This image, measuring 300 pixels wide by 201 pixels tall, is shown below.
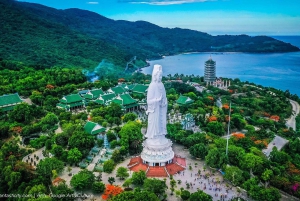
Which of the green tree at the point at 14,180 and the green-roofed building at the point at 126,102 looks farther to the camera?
the green-roofed building at the point at 126,102

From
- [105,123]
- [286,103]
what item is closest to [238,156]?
[105,123]

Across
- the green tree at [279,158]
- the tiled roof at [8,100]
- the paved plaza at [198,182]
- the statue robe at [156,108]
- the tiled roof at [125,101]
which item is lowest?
the paved plaza at [198,182]

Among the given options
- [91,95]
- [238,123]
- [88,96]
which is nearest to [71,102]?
[88,96]

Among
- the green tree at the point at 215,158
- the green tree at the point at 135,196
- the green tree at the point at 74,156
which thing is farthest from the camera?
the green tree at the point at 74,156

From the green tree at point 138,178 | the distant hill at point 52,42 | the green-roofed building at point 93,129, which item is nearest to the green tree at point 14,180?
the green tree at point 138,178

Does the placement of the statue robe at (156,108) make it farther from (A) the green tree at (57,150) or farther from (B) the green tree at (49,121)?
(B) the green tree at (49,121)

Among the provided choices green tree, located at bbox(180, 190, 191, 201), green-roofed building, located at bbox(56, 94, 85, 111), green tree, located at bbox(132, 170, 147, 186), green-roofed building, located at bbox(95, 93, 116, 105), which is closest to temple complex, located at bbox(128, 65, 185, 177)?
green tree, located at bbox(132, 170, 147, 186)

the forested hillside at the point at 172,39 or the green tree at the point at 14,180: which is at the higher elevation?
the forested hillside at the point at 172,39
